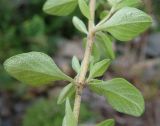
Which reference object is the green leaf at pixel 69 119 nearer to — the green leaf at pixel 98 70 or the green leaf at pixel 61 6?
the green leaf at pixel 98 70

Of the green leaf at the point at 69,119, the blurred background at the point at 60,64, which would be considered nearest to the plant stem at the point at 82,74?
the green leaf at the point at 69,119

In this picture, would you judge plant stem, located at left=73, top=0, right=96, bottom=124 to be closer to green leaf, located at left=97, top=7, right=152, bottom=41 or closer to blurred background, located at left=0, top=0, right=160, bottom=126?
green leaf, located at left=97, top=7, right=152, bottom=41

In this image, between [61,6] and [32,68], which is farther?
[61,6]

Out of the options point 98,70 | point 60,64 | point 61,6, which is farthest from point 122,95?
point 60,64

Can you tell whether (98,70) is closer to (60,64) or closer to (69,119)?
(69,119)

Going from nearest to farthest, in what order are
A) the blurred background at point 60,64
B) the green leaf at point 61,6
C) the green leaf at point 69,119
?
the green leaf at point 69,119 < the green leaf at point 61,6 < the blurred background at point 60,64

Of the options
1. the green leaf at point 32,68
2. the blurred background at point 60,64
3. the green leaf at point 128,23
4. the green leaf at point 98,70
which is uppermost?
the green leaf at point 128,23

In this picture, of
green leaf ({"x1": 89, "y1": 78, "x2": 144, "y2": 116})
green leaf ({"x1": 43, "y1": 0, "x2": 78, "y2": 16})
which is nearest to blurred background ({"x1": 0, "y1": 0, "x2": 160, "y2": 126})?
green leaf ({"x1": 43, "y1": 0, "x2": 78, "y2": 16})
